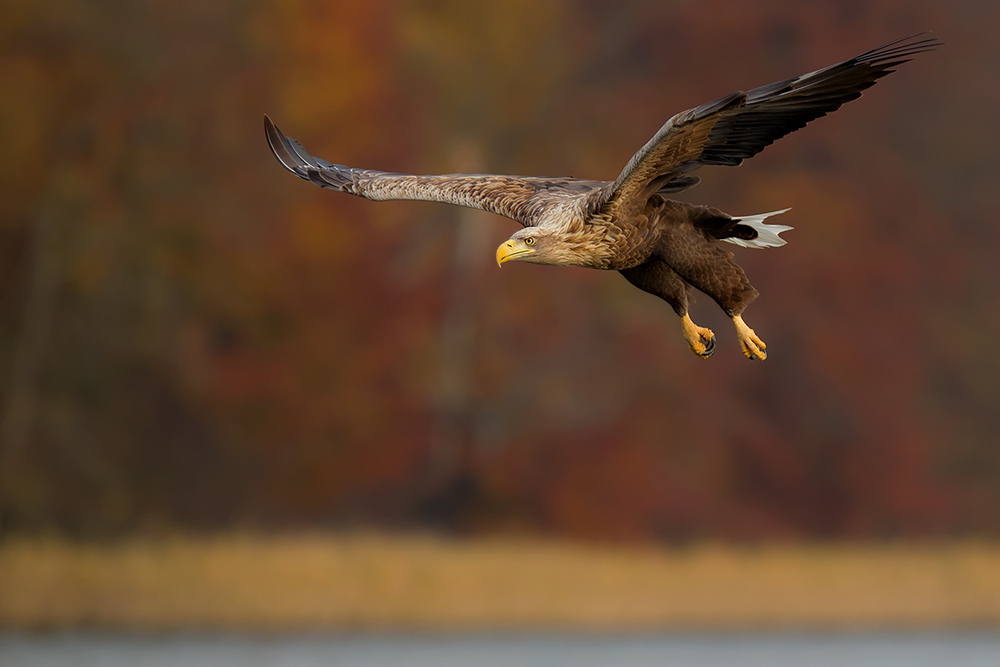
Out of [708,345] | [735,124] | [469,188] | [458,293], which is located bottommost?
[708,345]

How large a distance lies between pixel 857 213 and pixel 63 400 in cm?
1135

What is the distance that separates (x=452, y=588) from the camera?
55.7 ft

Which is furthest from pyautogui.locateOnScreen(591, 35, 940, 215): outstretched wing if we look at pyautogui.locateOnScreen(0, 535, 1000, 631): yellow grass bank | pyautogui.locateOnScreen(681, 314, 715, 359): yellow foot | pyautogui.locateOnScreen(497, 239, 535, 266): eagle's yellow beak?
pyautogui.locateOnScreen(0, 535, 1000, 631): yellow grass bank

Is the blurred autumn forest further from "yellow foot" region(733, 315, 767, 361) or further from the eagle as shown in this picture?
"yellow foot" region(733, 315, 767, 361)

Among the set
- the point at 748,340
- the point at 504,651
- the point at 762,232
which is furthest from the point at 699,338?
the point at 504,651

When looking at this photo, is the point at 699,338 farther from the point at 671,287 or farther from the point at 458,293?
the point at 458,293

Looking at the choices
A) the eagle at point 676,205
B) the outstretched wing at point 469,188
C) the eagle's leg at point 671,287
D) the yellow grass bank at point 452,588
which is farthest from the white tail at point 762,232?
the yellow grass bank at point 452,588

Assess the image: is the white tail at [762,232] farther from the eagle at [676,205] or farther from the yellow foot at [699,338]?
the yellow foot at [699,338]

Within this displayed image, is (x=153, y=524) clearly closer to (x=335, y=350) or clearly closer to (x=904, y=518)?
(x=335, y=350)

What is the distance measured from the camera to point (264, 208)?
2144 centimetres

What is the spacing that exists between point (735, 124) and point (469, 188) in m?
1.48

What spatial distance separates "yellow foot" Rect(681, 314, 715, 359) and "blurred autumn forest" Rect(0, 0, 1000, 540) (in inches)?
521

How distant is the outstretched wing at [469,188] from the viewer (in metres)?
7.52

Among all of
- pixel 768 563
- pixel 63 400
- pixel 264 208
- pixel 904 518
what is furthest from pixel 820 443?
pixel 63 400
